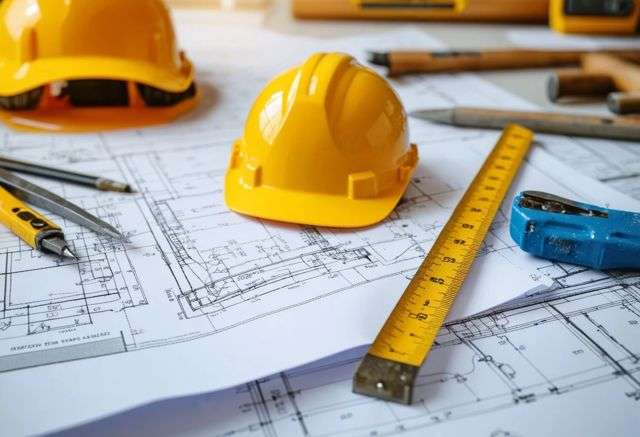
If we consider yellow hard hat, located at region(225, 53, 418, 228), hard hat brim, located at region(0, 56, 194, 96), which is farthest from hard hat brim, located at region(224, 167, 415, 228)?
hard hat brim, located at region(0, 56, 194, 96)

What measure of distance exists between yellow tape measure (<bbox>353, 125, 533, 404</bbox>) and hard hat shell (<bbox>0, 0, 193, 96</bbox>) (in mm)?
527

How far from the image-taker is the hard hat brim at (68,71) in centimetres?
100

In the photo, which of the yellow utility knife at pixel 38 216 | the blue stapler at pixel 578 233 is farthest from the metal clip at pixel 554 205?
the yellow utility knife at pixel 38 216

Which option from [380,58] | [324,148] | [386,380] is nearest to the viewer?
[386,380]

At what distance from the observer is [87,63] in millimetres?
1015

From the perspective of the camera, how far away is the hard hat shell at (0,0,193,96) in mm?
1003

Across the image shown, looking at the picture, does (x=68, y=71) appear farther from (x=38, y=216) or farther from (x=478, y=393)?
(x=478, y=393)

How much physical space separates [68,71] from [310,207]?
455 millimetres

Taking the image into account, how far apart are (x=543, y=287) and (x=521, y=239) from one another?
7 cm

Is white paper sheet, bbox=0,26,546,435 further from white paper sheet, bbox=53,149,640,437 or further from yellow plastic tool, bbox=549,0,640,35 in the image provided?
yellow plastic tool, bbox=549,0,640,35

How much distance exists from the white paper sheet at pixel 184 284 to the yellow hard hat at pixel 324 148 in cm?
3

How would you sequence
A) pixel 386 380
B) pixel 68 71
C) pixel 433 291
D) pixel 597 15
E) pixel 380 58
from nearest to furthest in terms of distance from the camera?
pixel 386 380 → pixel 433 291 → pixel 68 71 → pixel 380 58 → pixel 597 15

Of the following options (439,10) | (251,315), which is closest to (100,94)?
(251,315)

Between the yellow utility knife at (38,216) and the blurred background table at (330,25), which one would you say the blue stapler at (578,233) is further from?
the blurred background table at (330,25)
